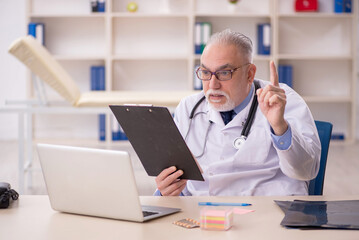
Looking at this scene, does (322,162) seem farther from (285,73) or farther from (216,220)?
(285,73)

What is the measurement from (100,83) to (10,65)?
3.27ft

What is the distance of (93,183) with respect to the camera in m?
1.42

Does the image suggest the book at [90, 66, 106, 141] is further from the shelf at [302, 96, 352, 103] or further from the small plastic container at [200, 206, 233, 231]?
the small plastic container at [200, 206, 233, 231]

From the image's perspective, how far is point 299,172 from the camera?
182cm

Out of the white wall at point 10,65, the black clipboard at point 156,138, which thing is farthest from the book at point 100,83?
the black clipboard at point 156,138

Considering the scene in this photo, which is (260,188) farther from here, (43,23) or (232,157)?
(43,23)

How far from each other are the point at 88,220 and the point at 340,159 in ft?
A: 13.4

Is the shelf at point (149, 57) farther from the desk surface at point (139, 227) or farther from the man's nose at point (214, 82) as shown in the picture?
the desk surface at point (139, 227)

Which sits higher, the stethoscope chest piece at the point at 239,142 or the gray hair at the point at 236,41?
the gray hair at the point at 236,41

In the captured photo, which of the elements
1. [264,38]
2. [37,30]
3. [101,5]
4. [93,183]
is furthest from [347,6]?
[93,183]

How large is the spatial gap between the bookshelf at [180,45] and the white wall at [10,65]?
0.18 m

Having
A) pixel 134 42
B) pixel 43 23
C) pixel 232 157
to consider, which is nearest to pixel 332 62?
pixel 134 42

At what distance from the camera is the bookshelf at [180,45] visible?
20.3 feet

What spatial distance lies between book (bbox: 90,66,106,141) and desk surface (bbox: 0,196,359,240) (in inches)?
178
